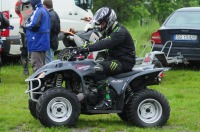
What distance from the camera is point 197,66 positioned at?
48.4 feet

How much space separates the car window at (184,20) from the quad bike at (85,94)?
6105 millimetres

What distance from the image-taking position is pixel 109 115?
8.73 meters

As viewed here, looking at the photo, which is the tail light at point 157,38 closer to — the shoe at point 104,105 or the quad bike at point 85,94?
the quad bike at point 85,94

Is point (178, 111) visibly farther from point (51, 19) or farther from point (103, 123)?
point (51, 19)

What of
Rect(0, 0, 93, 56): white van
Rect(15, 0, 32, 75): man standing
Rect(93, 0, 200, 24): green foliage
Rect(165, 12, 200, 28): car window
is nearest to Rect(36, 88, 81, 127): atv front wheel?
Rect(15, 0, 32, 75): man standing

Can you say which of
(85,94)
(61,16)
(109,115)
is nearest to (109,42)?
(85,94)

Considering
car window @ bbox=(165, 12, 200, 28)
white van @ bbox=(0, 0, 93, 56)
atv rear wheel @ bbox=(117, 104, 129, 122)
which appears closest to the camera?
atv rear wheel @ bbox=(117, 104, 129, 122)

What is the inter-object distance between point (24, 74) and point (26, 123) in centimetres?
570

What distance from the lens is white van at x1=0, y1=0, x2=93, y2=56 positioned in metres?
14.5

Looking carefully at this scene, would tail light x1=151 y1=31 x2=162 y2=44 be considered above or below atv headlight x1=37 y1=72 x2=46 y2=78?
below

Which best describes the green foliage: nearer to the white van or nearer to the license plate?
the white van

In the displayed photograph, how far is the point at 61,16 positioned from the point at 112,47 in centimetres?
880

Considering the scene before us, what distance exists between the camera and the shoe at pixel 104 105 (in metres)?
7.76

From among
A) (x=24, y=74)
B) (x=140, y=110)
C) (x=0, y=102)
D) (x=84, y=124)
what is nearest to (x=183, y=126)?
(x=140, y=110)
